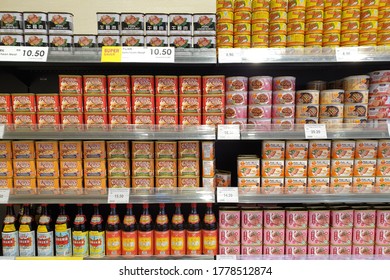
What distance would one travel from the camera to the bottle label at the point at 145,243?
1.61m

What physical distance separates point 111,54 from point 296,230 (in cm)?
138

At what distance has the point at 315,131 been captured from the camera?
1.51 metres

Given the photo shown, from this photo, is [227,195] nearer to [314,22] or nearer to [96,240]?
[96,240]

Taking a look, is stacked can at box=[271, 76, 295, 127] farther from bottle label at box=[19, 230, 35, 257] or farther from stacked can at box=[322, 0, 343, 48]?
bottle label at box=[19, 230, 35, 257]

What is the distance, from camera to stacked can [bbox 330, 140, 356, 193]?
5.20 ft

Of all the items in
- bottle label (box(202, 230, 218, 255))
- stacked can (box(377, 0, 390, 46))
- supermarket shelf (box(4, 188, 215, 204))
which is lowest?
bottle label (box(202, 230, 218, 255))

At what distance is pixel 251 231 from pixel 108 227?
0.81 meters

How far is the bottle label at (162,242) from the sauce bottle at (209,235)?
0.68 feet

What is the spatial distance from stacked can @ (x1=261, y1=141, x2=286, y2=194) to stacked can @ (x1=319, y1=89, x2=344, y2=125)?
0.87 ft

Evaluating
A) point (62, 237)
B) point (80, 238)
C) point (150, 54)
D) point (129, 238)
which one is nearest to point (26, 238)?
point (62, 237)

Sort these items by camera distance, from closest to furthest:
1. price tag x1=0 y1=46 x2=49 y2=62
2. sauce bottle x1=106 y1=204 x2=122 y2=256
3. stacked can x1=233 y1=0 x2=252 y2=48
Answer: price tag x1=0 y1=46 x2=49 y2=62 < stacked can x1=233 y1=0 x2=252 y2=48 < sauce bottle x1=106 y1=204 x2=122 y2=256

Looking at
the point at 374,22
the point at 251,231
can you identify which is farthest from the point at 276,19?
the point at 251,231

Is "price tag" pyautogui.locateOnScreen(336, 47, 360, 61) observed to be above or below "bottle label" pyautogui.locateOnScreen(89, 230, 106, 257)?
above

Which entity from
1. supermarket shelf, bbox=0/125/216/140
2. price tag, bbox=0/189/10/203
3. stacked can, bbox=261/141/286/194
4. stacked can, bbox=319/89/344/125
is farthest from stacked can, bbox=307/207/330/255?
price tag, bbox=0/189/10/203
